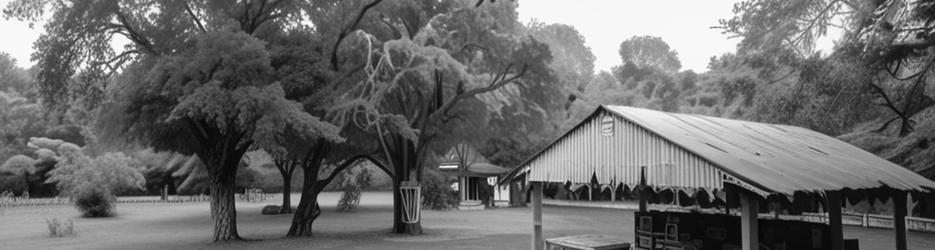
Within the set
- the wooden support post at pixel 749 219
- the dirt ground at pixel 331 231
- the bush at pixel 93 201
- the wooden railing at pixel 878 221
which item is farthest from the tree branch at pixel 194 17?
the wooden railing at pixel 878 221

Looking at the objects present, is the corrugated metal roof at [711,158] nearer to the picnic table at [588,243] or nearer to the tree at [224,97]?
the picnic table at [588,243]

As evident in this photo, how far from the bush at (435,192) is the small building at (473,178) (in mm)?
1265

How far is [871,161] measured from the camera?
14.3 metres

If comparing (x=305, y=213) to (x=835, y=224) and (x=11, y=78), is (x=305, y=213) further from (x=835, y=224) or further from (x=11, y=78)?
(x=11, y=78)

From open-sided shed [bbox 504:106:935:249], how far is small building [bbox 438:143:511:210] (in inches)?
913

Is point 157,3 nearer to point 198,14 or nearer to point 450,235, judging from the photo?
point 198,14

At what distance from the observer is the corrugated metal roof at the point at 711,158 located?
410 inches

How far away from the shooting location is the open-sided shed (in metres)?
10.3

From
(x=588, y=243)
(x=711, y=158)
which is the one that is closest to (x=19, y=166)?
(x=588, y=243)

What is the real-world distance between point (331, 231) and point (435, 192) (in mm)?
12904

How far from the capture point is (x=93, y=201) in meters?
30.0

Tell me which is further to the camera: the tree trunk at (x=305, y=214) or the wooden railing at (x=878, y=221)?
the wooden railing at (x=878, y=221)

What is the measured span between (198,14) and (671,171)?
630 inches

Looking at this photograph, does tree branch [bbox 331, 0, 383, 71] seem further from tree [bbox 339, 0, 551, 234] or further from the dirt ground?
the dirt ground
